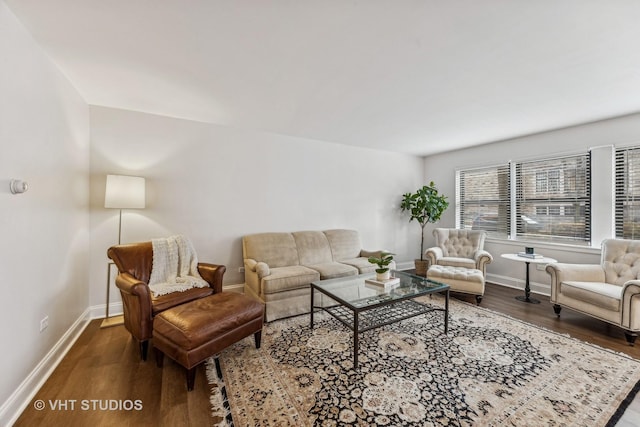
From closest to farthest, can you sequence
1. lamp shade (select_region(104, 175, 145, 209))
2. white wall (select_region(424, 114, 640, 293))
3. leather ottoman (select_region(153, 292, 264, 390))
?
leather ottoman (select_region(153, 292, 264, 390)), lamp shade (select_region(104, 175, 145, 209)), white wall (select_region(424, 114, 640, 293))

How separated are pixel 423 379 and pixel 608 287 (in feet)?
8.12

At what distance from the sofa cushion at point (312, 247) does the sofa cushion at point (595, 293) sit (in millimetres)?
2844

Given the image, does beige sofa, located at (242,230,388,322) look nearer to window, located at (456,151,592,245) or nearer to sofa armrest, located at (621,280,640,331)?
window, located at (456,151,592,245)

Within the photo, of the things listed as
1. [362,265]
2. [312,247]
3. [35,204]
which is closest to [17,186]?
[35,204]

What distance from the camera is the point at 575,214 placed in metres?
3.70

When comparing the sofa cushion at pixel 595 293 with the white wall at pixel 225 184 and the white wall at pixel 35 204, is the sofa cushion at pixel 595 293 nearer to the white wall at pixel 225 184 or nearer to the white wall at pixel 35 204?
the white wall at pixel 225 184

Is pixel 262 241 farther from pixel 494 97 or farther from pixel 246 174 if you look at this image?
pixel 494 97

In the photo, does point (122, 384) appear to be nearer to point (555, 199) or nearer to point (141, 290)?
point (141, 290)

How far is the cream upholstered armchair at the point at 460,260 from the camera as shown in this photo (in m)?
3.44

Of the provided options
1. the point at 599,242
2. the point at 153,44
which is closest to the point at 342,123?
the point at 153,44

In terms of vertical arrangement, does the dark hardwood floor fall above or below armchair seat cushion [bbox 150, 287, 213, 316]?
below

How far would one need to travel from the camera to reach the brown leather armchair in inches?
84.3

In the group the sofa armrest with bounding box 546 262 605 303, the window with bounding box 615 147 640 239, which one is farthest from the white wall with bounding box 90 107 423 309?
the window with bounding box 615 147 640 239

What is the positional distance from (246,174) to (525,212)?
14.6 ft
